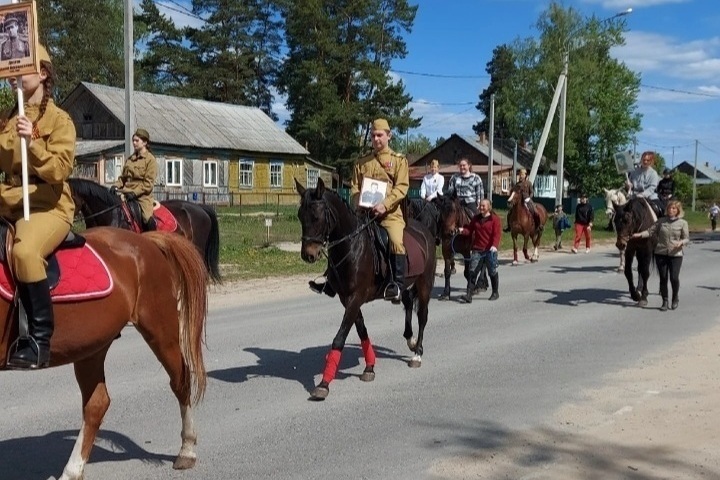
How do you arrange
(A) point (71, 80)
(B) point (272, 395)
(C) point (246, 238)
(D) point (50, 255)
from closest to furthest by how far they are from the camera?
1. (D) point (50, 255)
2. (B) point (272, 395)
3. (C) point (246, 238)
4. (A) point (71, 80)

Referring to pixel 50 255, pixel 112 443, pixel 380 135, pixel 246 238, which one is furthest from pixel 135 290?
pixel 246 238

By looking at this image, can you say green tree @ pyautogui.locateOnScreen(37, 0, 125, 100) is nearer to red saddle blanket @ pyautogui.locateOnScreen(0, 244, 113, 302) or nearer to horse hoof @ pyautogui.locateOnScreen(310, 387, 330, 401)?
horse hoof @ pyautogui.locateOnScreen(310, 387, 330, 401)

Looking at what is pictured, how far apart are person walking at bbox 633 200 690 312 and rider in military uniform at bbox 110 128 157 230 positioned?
322 inches

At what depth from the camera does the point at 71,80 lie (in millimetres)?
57312

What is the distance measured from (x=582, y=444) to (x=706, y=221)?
5155 centimetres

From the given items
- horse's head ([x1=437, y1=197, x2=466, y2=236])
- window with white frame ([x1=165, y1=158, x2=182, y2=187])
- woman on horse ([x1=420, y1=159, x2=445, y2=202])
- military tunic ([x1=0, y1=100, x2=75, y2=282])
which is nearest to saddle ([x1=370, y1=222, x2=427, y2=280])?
military tunic ([x1=0, y1=100, x2=75, y2=282])

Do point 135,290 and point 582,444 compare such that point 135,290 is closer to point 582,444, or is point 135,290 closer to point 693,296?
point 582,444

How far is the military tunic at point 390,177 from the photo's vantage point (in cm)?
845

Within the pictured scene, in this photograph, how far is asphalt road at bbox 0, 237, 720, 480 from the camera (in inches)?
233

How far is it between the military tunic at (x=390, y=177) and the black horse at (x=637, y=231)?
21.7 feet

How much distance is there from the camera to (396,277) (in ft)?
28.2

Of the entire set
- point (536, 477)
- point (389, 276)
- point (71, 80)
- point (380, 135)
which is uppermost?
point (71, 80)

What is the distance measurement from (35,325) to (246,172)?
157ft

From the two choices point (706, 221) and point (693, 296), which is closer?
point (693, 296)
